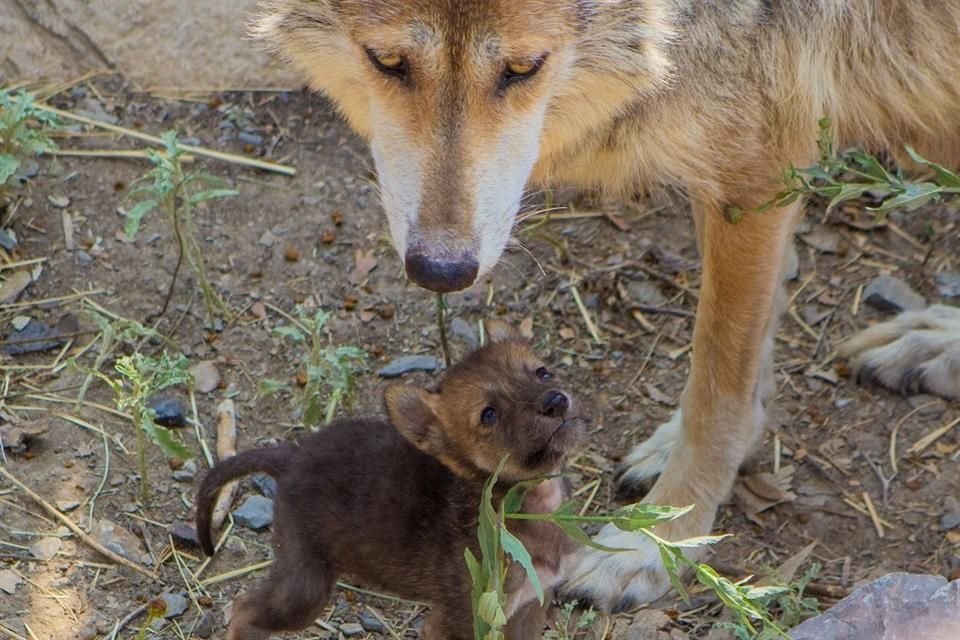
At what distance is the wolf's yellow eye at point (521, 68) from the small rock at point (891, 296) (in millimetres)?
2442

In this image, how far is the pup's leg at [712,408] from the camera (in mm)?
4387

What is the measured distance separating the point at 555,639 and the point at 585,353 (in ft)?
5.09

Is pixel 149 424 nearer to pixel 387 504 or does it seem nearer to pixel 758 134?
pixel 387 504

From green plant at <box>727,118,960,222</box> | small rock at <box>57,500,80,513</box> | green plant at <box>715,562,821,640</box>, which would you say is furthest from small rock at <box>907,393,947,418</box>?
small rock at <box>57,500,80,513</box>

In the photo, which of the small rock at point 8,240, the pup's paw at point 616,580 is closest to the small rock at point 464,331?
the pup's paw at point 616,580

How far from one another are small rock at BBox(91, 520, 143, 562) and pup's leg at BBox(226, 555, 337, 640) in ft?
2.05

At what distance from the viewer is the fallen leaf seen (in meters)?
5.41

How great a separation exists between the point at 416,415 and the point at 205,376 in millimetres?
1550

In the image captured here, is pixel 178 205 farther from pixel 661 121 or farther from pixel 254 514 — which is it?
pixel 661 121

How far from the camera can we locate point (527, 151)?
12.5 ft

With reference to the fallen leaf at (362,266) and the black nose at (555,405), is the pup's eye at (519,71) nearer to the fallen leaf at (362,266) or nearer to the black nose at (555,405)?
the black nose at (555,405)

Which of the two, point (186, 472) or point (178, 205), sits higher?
point (178, 205)

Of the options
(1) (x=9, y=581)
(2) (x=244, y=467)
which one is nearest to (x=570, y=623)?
(2) (x=244, y=467)

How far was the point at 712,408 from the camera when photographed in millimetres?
4605
